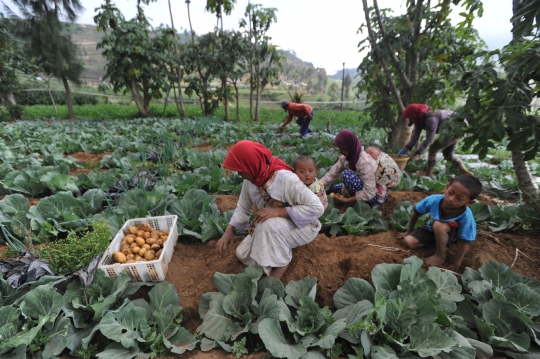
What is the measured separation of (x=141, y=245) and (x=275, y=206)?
1170 mm

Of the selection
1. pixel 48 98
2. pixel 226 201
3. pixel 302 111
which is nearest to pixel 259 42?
pixel 302 111

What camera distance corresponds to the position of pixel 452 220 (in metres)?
2.04

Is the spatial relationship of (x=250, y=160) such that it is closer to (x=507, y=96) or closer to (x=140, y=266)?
(x=140, y=266)

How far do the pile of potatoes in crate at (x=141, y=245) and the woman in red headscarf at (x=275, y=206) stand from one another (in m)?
0.79

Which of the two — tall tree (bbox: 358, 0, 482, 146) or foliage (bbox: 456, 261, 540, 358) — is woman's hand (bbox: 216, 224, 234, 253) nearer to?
foliage (bbox: 456, 261, 540, 358)

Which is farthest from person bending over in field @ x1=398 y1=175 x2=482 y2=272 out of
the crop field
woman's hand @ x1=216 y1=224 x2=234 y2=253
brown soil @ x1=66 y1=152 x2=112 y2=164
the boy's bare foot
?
brown soil @ x1=66 y1=152 x2=112 y2=164

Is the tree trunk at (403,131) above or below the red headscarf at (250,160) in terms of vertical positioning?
below

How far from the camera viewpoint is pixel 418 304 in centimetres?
157

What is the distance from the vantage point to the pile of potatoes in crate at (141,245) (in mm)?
2072

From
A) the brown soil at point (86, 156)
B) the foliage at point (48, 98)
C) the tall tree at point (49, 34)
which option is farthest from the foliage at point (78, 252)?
the foliage at point (48, 98)

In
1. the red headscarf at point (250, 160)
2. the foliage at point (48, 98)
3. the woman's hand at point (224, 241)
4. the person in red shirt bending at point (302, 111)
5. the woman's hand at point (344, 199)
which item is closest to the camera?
the red headscarf at point (250, 160)

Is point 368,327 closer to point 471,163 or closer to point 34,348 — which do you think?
point 34,348

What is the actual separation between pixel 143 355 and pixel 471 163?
266 inches

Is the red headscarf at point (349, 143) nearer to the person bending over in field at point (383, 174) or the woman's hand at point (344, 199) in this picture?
the person bending over in field at point (383, 174)
